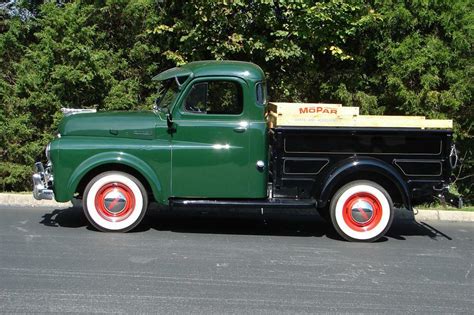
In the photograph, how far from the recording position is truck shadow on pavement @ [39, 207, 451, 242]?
23.4 feet

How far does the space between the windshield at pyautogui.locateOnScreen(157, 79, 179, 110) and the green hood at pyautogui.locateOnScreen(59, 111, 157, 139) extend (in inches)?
10.5

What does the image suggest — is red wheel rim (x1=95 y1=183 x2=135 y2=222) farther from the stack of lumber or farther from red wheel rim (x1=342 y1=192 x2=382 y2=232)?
red wheel rim (x1=342 y1=192 x2=382 y2=232)

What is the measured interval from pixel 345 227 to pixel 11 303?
3.93m

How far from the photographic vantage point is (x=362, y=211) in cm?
661

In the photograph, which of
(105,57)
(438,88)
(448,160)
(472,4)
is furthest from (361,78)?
(105,57)

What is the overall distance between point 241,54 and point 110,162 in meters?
4.18

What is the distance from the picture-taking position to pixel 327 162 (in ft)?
21.5

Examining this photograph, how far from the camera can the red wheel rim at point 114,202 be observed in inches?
261

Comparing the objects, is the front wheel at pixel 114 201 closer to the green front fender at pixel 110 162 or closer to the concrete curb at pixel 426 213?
the green front fender at pixel 110 162

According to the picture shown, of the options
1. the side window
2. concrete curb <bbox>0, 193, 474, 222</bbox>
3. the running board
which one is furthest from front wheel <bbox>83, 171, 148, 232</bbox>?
concrete curb <bbox>0, 193, 474, 222</bbox>

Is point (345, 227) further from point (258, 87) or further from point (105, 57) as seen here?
point (105, 57)

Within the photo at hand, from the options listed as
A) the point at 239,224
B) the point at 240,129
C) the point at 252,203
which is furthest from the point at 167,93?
the point at 239,224

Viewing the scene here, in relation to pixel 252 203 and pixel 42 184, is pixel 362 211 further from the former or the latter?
pixel 42 184

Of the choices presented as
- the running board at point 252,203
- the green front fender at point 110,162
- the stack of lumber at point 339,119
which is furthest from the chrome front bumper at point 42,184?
the stack of lumber at point 339,119
